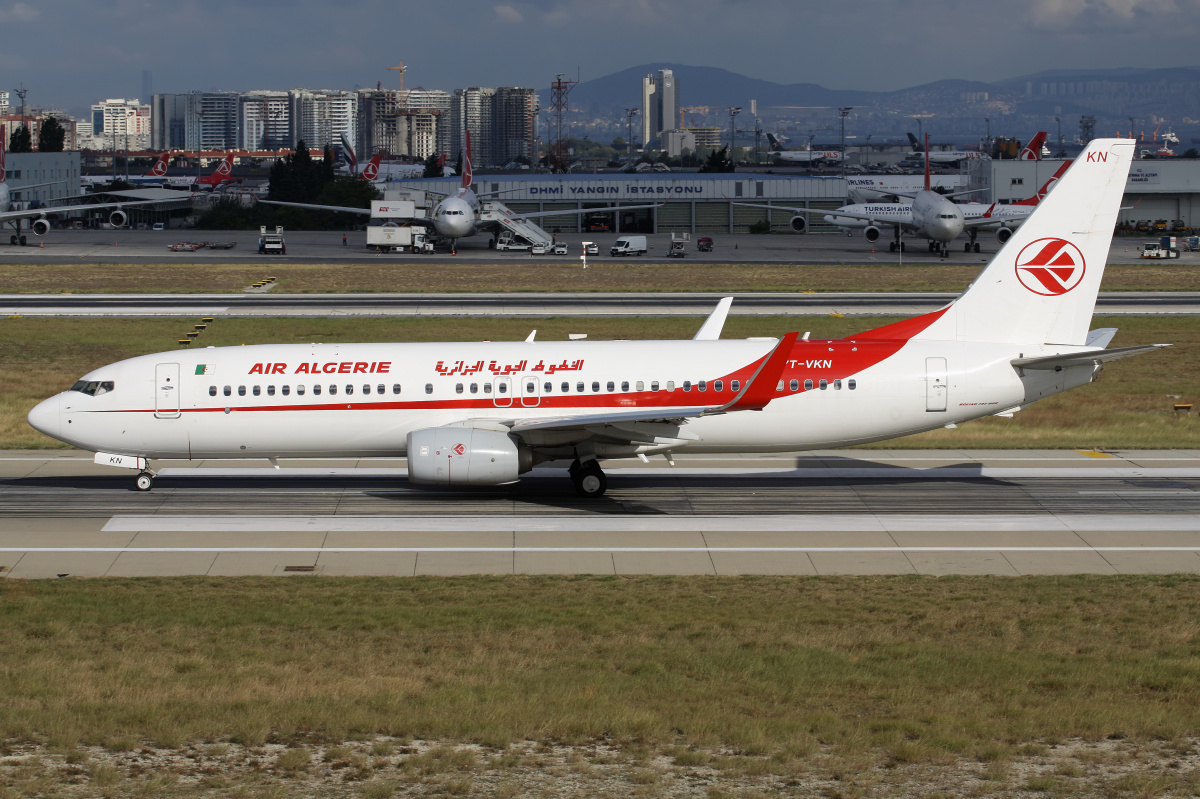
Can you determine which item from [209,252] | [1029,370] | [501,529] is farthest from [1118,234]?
[501,529]

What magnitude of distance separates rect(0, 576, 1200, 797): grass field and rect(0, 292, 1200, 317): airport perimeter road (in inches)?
1702

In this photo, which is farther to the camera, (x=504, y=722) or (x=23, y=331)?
(x=23, y=331)

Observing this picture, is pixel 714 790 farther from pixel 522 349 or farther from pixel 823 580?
pixel 522 349

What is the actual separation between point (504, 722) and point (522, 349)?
16916mm

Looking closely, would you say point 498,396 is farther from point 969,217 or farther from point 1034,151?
point 1034,151

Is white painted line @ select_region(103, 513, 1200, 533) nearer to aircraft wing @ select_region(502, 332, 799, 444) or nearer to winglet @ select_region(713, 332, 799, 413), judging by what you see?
aircraft wing @ select_region(502, 332, 799, 444)

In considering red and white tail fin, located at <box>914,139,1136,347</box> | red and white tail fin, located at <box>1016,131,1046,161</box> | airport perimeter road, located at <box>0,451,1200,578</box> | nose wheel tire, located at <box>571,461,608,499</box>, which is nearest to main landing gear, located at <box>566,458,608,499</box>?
nose wheel tire, located at <box>571,461,608,499</box>

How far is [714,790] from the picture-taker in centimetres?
1297

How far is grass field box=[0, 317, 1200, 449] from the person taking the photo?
39.2m

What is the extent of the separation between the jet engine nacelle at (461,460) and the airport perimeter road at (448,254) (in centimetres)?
7108

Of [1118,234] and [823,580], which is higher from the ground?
[1118,234]

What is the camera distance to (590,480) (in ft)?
100

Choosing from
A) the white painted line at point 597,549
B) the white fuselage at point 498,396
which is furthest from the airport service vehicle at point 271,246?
the white painted line at point 597,549

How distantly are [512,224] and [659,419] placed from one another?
87.7 meters
